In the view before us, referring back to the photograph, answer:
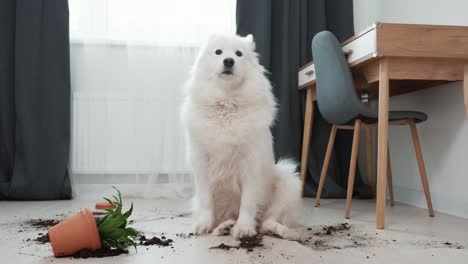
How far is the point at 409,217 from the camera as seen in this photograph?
2.57m

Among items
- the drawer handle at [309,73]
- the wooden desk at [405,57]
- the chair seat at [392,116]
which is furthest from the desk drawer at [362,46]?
the drawer handle at [309,73]

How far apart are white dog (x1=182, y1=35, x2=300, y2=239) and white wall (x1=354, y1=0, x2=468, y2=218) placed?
1.16 m

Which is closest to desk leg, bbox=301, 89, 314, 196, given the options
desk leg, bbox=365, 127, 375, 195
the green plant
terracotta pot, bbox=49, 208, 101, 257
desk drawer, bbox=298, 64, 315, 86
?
desk drawer, bbox=298, 64, 315, 86

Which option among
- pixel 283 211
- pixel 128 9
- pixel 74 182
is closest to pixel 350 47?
pixel 283 211

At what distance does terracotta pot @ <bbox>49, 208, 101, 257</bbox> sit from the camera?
152cm

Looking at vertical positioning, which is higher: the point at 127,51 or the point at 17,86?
the point at 127,51

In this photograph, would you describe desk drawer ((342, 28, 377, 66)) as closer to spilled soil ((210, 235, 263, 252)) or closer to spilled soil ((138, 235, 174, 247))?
spilled soil ((210, 235, 263, 252))

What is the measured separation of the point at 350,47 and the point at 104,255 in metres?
1.79

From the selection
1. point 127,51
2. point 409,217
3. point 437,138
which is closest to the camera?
point 409,217

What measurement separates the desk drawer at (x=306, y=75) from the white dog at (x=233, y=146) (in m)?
0.96

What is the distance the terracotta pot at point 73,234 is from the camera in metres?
1.52

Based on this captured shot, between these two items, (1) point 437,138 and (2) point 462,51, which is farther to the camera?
(1) point 437,138

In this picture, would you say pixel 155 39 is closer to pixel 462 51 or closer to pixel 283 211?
pixel 283 211

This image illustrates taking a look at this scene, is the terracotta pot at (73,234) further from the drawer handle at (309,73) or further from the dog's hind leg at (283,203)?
the drawer handle at (309,73)
